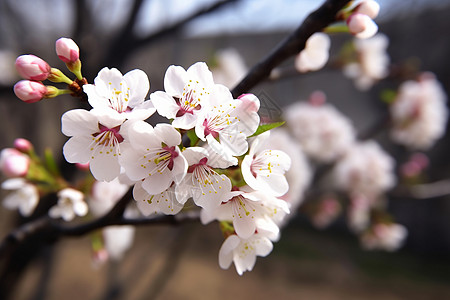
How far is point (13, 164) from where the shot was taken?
0.67 m

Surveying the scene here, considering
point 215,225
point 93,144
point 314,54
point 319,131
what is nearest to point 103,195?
point 93,144

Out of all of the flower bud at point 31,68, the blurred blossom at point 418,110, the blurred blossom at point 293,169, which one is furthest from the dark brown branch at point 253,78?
the blurred blossom at point 418,110

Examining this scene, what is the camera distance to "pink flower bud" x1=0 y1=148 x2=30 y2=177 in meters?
0.66

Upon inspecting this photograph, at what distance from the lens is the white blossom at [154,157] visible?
0.40 metres

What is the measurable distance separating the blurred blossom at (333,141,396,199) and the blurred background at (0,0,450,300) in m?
0.26

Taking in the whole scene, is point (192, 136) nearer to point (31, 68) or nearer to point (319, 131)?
point (31, 68)

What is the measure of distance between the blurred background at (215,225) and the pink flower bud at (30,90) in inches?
44.0

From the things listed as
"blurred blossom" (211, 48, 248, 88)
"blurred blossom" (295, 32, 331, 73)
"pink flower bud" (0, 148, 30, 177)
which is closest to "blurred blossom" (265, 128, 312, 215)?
"blurred blossom" (211, 48, 248, 88)

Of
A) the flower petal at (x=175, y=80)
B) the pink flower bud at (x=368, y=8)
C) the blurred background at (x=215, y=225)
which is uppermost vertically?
the flower petal at (x=175, y=80)

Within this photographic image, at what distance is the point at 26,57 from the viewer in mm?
446

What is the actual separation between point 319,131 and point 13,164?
1.54 m

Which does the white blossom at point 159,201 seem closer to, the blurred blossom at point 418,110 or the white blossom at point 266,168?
the white blossom at point 266,168

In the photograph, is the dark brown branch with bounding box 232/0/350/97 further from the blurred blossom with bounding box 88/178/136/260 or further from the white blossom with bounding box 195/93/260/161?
the blurred blossom with bounding box 88/178/136/260

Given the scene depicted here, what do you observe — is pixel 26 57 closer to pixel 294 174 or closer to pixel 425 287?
pixel 294 174
